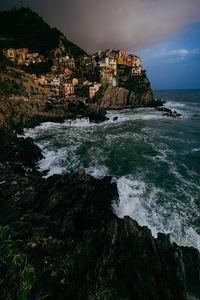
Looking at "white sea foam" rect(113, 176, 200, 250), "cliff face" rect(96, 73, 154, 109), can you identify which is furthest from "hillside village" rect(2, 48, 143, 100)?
"white sea foam" rect(113, 176, 200, 250)

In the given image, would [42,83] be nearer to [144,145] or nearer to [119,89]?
[119,89]

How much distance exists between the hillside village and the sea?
36.6 meters

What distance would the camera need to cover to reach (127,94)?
83.7 metres

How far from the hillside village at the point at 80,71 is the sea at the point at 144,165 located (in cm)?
3660

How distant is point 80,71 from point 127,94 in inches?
1482

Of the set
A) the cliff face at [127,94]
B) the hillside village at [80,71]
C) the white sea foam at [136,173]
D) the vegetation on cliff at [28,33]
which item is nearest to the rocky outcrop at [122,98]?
the cliff face at [127,94]

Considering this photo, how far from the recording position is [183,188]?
17594 millimetres

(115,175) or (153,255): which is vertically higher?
(153,255)

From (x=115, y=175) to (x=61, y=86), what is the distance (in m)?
70.6

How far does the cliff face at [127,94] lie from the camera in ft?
244

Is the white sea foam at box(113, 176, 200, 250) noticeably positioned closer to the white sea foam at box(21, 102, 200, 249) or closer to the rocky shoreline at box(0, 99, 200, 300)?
the white sea foam at box(21, 102, 200, 249)

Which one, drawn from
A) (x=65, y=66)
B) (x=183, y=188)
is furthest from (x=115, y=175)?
(x=65, y=66)

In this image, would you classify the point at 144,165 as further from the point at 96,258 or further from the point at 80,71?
the point at 80,71

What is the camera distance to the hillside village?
7231cm
